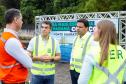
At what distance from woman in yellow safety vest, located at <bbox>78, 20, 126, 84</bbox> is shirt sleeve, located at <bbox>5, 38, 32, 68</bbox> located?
106cm

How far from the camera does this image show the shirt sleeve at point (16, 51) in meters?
4.97

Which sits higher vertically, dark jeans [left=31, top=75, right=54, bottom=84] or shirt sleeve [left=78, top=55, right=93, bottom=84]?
shirt sleeve [left=78, top=55, right=93, bottom=84]

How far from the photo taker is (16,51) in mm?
4965

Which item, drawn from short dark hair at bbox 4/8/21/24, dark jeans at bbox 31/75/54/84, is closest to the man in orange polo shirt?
short dark hair at bbox 4/8/21/24

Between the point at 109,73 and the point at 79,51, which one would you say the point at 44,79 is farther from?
the point at 109,73

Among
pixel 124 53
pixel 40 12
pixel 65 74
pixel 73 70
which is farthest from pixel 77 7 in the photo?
pixel 124 53

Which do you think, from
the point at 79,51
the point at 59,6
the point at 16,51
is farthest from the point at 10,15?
the point at 59,6

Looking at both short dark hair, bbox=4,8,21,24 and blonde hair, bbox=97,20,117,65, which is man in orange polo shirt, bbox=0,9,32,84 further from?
blonde hair, bbox=97,20,117,65

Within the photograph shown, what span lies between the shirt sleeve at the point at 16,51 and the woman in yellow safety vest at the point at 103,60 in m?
1.06

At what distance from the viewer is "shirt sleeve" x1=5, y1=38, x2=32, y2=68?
4969 millimetres

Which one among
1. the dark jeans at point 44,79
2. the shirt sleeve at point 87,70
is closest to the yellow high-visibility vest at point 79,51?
the dark jeans at point 44,79

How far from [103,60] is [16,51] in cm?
131

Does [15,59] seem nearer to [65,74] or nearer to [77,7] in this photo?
[65,74]

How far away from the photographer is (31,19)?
4738 cm
